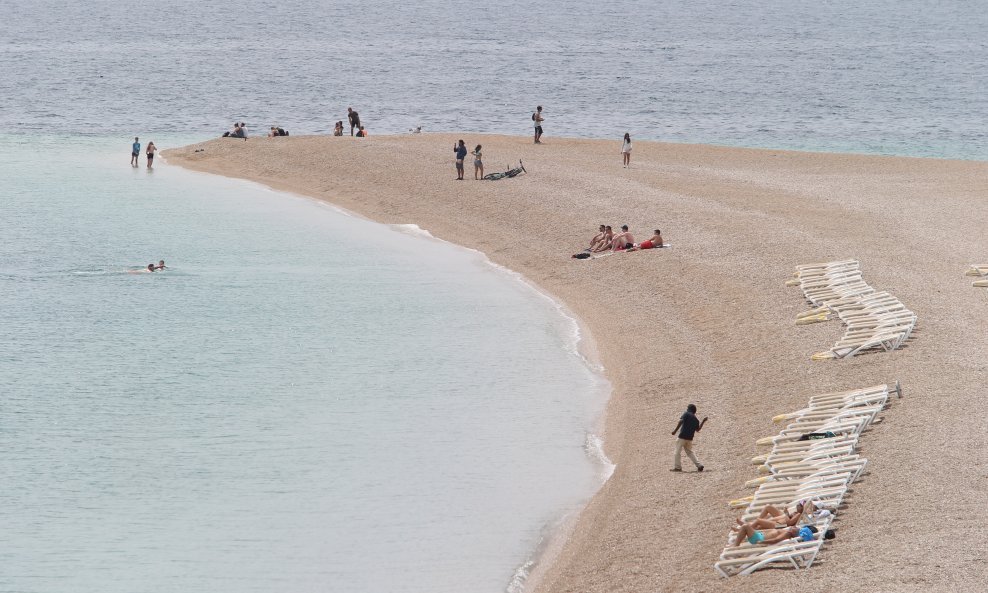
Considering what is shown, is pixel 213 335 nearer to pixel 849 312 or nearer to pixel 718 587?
pixel 849 312

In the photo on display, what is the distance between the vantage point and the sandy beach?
19.7 metres

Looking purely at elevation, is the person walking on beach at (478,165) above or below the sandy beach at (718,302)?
above

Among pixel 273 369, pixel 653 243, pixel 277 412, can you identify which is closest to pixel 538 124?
pixel 653 243

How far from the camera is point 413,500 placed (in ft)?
77.9

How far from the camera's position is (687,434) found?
23.4m

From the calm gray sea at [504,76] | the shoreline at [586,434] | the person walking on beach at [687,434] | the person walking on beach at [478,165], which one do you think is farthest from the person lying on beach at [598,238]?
the calm gray sea at [504,76]

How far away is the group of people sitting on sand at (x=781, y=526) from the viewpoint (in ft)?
62.0

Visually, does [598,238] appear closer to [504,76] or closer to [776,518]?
[776,518]

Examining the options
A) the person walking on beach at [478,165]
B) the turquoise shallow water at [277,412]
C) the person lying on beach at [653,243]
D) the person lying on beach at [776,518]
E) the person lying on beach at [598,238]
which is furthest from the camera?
the person walking on beach at [478,165]

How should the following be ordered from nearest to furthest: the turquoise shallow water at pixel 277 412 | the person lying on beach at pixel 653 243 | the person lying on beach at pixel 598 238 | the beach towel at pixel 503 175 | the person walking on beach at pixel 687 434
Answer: the turquoise shallow water at pixel 277 412
the person walking on beach at pixel 687 434
the person lying on beach at pixel 653 243
the person lying on beach at pixel 598 238
the beach towel at pixel 503 175

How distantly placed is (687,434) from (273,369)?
1266 cm

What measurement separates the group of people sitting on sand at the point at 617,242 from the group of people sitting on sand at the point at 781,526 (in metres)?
21.5

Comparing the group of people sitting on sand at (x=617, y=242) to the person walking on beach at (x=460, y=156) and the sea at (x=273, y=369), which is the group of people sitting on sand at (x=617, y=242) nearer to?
the sea at (x=273, y=369)

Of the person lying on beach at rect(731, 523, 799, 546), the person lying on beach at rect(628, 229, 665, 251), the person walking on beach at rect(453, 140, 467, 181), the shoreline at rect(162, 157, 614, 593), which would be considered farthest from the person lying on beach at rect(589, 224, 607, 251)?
the person lying on beach at rect(731, 523, 799, 546)
